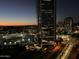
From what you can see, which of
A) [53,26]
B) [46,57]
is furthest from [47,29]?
[46,57]

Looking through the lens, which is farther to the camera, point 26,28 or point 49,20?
point 49,20

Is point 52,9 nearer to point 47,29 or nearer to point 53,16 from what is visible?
point 53,16

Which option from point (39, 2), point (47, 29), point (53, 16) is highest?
point (39, 2)

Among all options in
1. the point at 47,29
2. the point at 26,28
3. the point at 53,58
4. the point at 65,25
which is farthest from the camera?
the point at 65,25

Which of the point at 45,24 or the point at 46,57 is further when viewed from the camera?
the point at 45,24

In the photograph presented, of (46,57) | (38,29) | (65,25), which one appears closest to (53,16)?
(38,29)

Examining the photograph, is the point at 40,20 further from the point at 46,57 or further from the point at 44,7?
the point at 46,57

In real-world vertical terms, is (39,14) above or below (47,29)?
above

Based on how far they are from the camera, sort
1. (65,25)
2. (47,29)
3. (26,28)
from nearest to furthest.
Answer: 1. (26,28)
2. (47,29)
3. (65,25)

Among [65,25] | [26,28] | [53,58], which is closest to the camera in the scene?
[53,58]
